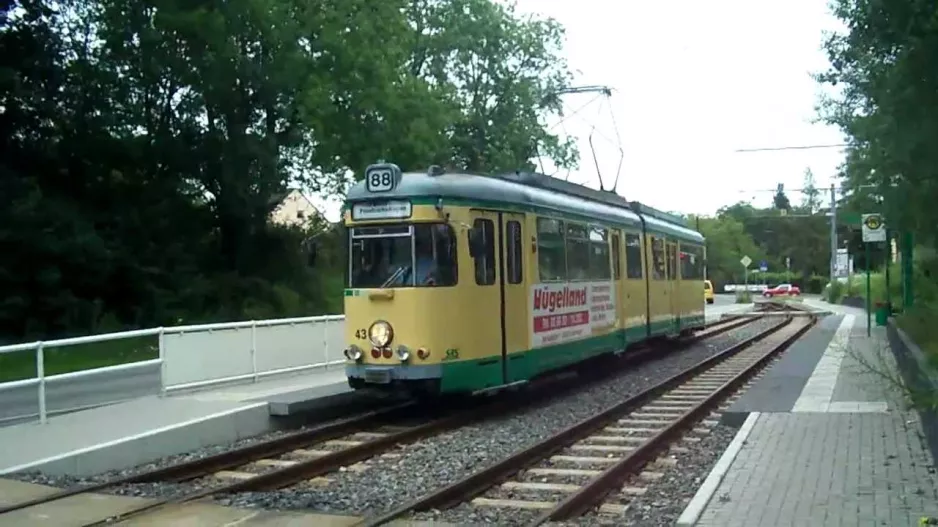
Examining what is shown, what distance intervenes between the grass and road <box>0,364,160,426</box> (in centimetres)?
17

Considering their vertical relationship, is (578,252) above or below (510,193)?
below

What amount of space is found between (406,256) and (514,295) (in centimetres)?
179

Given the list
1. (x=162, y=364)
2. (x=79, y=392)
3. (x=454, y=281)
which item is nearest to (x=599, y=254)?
(x=454, y=281)

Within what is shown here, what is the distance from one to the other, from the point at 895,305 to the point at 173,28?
21297 millimetres

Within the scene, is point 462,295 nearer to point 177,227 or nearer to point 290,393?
point 290,393

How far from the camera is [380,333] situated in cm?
1383

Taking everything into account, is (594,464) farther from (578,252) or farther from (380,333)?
(578,252)

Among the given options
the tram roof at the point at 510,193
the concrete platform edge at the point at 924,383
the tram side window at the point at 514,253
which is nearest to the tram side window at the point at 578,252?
the tram roof at the point at 510,193

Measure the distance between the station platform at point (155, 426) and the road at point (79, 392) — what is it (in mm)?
106

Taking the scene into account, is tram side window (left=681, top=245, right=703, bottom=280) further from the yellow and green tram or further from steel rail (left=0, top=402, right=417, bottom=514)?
steel rail (left=0, top=402, right=417, bottom=514)

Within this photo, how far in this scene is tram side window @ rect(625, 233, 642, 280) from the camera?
68.3 feet

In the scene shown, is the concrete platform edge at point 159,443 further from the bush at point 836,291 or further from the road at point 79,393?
the bush at point 836,291

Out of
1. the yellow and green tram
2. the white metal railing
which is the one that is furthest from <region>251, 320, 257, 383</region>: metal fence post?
the yellow and green tram

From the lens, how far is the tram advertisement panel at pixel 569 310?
15.6 metres
